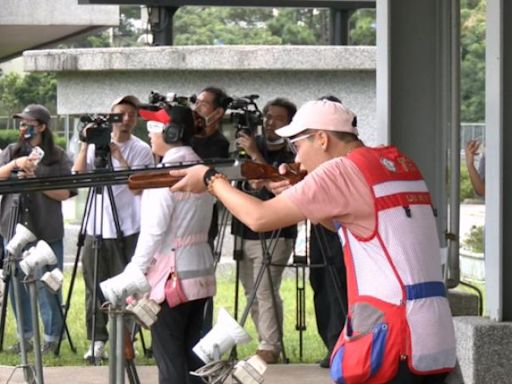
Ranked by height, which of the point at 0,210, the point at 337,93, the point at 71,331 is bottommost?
the point at 71,331

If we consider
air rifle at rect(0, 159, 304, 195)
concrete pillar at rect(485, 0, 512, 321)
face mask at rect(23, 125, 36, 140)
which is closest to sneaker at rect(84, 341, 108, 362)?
face mask at rect(23, 125, 36, 140)

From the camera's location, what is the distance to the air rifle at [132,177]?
4832 mm

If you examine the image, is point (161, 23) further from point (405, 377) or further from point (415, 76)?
point (405, 377)

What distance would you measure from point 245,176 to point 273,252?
442 centimetres

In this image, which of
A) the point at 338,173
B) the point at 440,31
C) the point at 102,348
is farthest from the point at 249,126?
the point at 338,173

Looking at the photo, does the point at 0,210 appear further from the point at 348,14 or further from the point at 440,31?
the point at 348,14

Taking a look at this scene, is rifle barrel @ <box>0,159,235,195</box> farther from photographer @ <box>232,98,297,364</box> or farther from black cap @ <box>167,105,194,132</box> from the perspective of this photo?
photographer @ <box>232,98,297,364</box>

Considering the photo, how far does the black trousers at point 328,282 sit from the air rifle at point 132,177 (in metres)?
3.47

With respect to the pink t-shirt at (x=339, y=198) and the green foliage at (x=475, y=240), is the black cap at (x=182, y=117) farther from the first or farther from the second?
the green foliage at (x=475, y=240)

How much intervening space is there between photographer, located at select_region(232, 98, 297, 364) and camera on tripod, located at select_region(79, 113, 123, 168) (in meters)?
1.06

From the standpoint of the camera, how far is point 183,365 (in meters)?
7.16

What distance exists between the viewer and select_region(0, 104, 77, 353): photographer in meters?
10.5

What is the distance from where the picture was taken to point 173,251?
23.4ft

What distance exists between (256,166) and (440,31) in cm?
384
